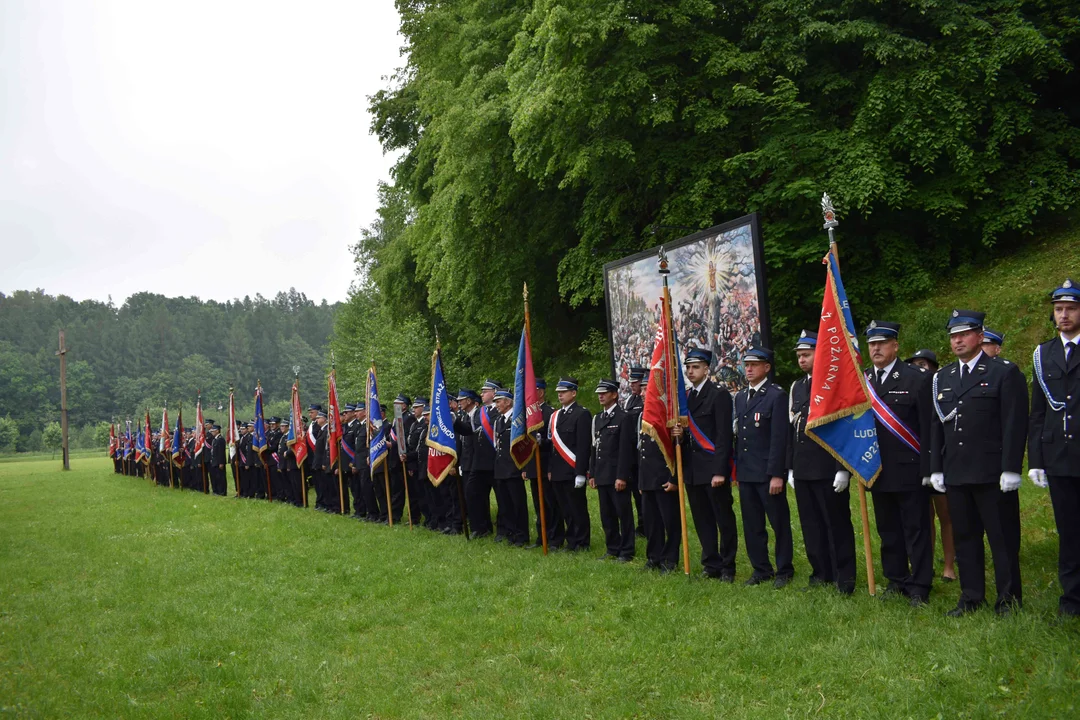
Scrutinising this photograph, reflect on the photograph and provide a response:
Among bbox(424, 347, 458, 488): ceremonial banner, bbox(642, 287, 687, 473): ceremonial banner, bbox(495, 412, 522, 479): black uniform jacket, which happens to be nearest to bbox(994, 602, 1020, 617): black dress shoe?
bbox(642, 287, 687, 473): ceremonial banner

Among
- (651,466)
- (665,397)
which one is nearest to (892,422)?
(665,397)

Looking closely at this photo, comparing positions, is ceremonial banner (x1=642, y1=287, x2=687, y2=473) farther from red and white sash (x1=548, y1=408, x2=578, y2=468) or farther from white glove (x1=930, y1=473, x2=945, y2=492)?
white glove (x1=930, y1=473, x2=945, y2=492)

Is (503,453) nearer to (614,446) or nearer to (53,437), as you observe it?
(614,446)

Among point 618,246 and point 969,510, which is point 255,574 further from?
point 618,246

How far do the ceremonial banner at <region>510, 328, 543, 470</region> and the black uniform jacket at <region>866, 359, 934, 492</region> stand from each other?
4660mm

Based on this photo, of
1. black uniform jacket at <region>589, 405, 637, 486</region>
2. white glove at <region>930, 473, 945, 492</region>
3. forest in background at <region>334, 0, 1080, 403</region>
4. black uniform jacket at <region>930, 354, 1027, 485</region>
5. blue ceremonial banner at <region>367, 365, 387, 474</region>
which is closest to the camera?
black uniform jacket at <region>930, 354, 1027, 485</region>

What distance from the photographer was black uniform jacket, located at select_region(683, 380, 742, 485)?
7988 millimetres

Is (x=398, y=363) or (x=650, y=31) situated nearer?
(x=650, y=31)

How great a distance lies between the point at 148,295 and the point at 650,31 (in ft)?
497

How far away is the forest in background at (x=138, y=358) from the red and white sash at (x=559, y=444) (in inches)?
3006

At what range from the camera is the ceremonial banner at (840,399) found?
21.7 ft

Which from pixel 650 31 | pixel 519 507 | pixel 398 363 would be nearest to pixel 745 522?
pixel 519 507

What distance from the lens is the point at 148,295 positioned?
14862 centimetres

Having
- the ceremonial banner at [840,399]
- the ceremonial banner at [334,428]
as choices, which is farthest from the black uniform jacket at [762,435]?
the ceremonial banner at [334,428]
